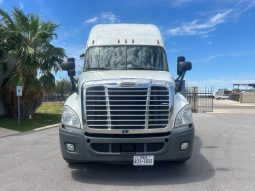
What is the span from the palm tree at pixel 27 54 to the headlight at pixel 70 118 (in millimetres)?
15040

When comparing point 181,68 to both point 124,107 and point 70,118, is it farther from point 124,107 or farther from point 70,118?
point 70,118

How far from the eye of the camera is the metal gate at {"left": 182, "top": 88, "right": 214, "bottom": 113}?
1542 inches

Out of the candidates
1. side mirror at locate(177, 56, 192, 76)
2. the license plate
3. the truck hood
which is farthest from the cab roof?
the license plate

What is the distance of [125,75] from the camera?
8.08 meters

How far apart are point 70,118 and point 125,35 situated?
318 cm

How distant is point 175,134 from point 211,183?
3.62 feet

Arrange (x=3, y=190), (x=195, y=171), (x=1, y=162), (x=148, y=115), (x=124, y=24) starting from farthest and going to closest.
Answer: (x=124, y=24) < (x=1, y=162) < (x=195, y=171) < (x=148, y=115) < (x=3, y=190)

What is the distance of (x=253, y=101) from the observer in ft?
228

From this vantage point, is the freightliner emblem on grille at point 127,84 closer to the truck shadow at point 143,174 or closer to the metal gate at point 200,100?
the truck shadow at point 143,174

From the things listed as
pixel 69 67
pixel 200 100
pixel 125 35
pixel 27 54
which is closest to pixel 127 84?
pixel 69 67

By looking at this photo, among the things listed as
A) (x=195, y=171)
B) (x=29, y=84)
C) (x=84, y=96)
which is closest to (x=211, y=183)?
(x=195, y=171)

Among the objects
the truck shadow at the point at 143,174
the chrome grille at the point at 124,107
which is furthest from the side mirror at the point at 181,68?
the chrome grille at the point at 124,107

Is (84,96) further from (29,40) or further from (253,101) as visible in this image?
(253,101)

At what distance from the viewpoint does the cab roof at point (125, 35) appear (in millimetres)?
9883
